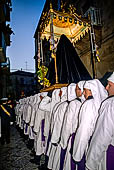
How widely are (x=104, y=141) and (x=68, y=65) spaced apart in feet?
21.6

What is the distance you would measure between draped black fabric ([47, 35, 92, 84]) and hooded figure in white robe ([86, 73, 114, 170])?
17.8 feet

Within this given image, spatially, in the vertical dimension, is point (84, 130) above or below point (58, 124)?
above

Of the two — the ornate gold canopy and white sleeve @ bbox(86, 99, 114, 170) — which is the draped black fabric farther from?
white sleeve @ bbox(86, 99, 114, 170)

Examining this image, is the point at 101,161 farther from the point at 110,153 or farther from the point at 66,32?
the point at 66,32

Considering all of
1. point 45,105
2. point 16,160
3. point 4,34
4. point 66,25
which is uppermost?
point 4,34

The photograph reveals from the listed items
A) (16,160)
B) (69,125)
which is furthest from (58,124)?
(16,160)

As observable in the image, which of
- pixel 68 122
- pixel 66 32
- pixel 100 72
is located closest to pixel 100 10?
pixel 66 32

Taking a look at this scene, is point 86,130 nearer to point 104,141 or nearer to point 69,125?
point 104,141

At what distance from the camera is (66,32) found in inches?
355

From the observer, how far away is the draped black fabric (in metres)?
7.57

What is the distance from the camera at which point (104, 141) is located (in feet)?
5.70

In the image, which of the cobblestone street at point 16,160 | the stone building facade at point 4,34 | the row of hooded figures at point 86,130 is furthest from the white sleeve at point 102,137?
the stone building facade at point 4,34

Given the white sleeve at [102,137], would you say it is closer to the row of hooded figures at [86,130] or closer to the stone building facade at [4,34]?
the row of hooded figures at [86,130]

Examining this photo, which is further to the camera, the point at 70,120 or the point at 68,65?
the point at 68,65
